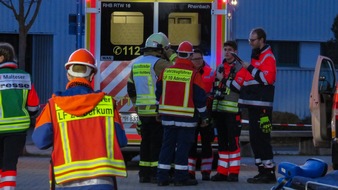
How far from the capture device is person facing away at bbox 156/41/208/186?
37.1 feet

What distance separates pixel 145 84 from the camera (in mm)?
11938

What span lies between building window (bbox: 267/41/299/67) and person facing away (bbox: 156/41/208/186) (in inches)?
798

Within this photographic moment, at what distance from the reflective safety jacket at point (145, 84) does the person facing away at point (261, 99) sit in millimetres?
1167

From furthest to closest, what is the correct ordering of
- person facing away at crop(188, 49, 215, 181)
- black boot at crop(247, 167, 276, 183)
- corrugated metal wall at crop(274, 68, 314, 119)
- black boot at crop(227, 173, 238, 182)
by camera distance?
corrugated metal wall at crop(274, 68, 314, 119) → person facing away at crop(188, 49, 215, 181) → black boot at crop(227, 173, 238, 182) → black boot at crop(247, 167, 276, 183)

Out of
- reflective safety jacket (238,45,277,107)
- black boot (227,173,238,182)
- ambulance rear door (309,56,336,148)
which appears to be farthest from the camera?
black boot (227,173,238,182)

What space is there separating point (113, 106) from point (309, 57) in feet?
84.1

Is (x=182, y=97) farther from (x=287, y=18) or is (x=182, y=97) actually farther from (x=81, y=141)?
(x=287, y=18)

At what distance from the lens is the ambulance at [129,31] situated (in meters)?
14.0

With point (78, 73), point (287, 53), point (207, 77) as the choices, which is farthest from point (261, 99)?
point (287, 53)

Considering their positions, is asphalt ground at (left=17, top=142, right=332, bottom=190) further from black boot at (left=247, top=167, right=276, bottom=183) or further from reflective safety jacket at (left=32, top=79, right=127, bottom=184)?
reflective safety jacket at (left=32, top=79, right=127, bottom=184)

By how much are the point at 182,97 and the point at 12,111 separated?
251cm

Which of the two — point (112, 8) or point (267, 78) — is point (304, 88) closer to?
point (112, 8)

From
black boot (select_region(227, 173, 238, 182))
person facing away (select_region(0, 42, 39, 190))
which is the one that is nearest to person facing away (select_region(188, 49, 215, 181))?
black boot (select_region(227, 173, 238, 182))

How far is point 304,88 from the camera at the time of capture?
31609mm
